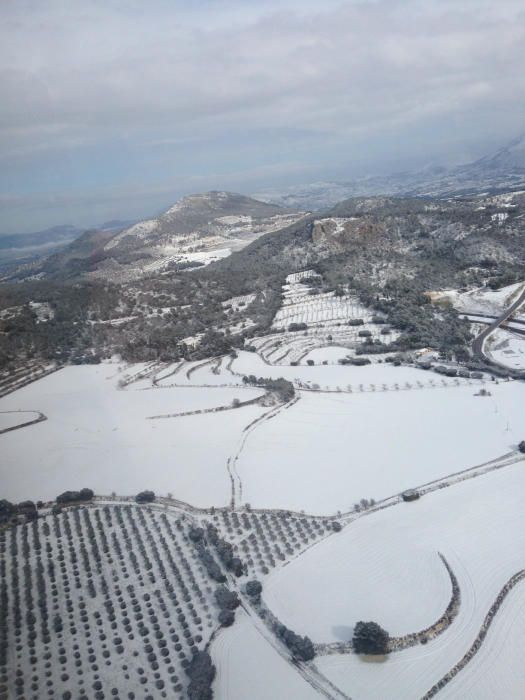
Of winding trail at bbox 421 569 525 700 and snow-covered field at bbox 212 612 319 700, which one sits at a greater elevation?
winding trail at bbox 421 569 525 700

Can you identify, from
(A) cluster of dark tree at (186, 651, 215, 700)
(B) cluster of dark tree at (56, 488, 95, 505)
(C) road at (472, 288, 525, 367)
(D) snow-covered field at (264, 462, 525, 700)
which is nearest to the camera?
(A) cluster of dark tree at (186, 651, 215, 700)

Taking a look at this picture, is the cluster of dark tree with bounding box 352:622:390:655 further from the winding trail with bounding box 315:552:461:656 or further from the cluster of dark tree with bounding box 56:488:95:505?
the cluster of dark tree with bounding box 56:488:95:505

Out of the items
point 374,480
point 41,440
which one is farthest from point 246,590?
point 41,440

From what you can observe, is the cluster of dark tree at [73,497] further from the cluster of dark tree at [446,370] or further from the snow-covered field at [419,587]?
the cluster of dark tree at [446,370]

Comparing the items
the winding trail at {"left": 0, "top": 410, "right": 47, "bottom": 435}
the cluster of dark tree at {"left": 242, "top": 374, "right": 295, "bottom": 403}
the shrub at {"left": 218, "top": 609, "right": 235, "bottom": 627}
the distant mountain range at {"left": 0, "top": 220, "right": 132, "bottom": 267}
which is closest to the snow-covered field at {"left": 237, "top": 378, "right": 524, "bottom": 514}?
the cluster of dark tree at {"left": 242, "top": 374, "right": 295, "bottom": 403}

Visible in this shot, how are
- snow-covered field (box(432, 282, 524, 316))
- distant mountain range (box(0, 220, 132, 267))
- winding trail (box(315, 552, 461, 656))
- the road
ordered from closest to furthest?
winding trail (box(315, 552, 461, 656)) < the road < snow-covered field (box(432, 282, 524, 316)) < distant mountain range (box(0, 220, 132, 267))

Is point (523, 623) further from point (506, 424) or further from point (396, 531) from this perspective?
point (506, 424)

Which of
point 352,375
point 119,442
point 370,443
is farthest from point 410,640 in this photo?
point 352,375
